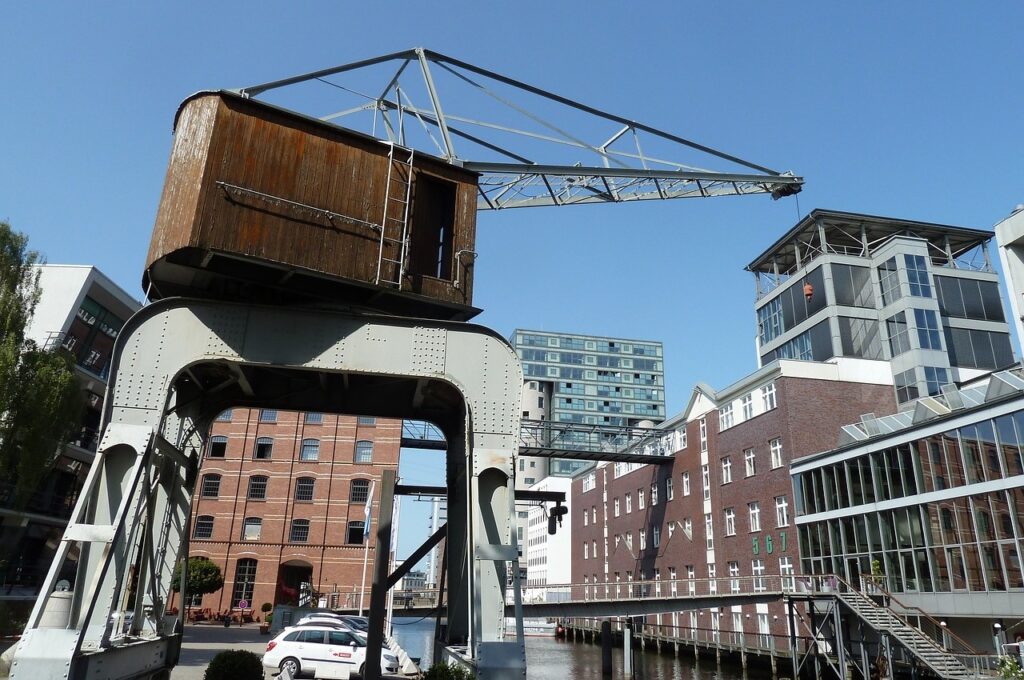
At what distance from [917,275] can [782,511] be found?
20310 millimetres

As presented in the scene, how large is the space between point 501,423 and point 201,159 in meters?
6.68

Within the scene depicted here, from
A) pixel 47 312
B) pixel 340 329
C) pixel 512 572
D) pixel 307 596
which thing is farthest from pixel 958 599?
pixel 47 312

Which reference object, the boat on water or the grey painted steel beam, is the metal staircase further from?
the boat on water

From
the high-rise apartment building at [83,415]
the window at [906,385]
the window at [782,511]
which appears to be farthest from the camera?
the window at [906,385]

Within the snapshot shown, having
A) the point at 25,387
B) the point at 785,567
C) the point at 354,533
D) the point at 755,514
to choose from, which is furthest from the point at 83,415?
the point at 785,567

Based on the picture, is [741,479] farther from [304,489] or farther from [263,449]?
[263,449]

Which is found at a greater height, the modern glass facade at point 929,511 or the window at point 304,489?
the window at point 304,489

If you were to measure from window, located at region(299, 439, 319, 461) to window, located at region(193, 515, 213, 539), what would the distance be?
8.21 meters

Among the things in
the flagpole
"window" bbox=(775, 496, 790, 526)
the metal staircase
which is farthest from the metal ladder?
"window" bbox=(775, 496, 790, 526)

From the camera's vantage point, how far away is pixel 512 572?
11.0m

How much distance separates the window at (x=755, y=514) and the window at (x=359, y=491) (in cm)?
2887

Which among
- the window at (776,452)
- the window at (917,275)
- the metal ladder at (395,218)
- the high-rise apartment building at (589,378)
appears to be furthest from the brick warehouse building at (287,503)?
the high-rise apartment building at (589,378)

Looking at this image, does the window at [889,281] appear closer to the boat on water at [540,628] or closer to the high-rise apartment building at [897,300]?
the high-rise apartment building at [897,300]

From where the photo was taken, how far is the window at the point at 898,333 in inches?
1794
